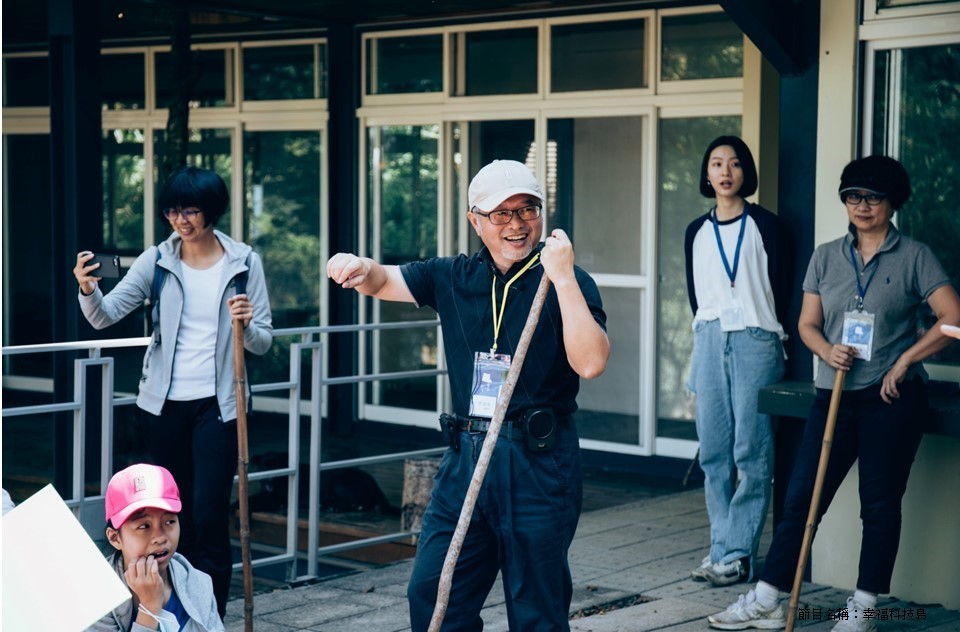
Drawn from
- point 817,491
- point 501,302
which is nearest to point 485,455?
point 501,302

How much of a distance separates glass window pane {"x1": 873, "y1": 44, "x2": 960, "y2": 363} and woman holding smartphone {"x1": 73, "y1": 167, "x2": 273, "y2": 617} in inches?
117

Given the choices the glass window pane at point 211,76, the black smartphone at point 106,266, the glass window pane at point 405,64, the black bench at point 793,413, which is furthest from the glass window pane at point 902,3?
the glass window pane at point 211,76

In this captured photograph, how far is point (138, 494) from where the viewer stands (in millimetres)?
3732

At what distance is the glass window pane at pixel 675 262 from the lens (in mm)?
9672

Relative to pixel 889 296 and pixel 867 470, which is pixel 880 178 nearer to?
pixel 889 296

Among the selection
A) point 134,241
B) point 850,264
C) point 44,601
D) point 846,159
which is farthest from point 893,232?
point 134,241

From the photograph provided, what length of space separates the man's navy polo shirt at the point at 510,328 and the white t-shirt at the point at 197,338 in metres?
1.62

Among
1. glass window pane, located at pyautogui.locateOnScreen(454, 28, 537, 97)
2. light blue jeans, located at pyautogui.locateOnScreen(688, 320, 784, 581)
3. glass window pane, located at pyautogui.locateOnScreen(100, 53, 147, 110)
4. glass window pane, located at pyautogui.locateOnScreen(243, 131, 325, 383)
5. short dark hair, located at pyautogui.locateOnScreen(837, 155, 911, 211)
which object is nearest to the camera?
short dark hair, located at pyautogui.locateOnScreen(837, 155, 911, 211)

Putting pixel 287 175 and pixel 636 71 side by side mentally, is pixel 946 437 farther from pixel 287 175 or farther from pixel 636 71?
pixel 287 175

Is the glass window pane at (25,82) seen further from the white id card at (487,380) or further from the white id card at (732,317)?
the white id card at (487,380)

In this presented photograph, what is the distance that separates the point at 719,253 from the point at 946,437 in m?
1.29

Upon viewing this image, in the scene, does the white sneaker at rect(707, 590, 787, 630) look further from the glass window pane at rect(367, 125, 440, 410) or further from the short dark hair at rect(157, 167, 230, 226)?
the glass window pane at rect(367, 125, 440, 410)

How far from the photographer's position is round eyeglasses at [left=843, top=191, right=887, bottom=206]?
5.83 meters

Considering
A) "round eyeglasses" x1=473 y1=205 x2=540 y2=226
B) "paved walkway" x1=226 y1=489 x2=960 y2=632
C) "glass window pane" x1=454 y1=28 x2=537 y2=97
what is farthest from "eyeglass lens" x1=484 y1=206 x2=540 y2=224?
"glass window pane" x1=454 y1=28 x2=537 y2=97
